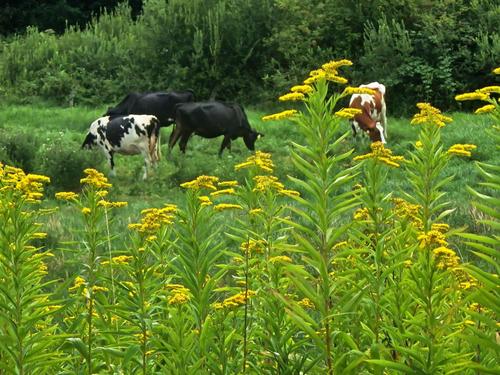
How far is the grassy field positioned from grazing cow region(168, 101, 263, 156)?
12.0 inches

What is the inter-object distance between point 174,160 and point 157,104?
362cm

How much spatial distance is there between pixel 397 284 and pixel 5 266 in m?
1.29

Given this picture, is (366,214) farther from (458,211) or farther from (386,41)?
(386,41)

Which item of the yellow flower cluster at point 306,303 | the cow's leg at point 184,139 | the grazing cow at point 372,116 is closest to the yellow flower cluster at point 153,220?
the yellow flower cluster at point 306,303

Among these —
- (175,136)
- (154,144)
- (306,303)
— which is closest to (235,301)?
(306,303)

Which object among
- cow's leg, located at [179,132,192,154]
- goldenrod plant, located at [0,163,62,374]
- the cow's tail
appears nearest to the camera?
goldenrod plant, located at [0,163,62,374]

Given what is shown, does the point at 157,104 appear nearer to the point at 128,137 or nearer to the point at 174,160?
the point at 128,137

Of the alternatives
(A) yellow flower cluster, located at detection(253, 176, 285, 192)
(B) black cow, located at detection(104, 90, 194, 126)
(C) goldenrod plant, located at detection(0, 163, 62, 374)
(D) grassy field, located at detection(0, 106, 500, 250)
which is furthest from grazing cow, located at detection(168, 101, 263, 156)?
(C) goldenrod plant, located at detection(0, 163, 62, 374)

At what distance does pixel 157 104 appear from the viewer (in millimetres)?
19078

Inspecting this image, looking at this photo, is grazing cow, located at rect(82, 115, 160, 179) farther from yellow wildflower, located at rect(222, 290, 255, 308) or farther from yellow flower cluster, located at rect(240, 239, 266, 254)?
yellow wildflower, located at rect(222, 290, 255, 308)

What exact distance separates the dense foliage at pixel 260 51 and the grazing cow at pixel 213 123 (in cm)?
454

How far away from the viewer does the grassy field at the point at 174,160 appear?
12822 mm

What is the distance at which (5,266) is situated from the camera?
276 cm

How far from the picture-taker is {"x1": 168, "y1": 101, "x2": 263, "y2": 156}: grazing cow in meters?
17.0
